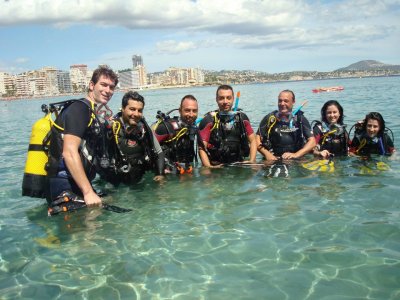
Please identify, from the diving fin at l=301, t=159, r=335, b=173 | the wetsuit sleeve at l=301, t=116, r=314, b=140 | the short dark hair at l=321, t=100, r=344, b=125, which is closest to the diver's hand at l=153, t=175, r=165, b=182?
the diving fin at l=301, t=159, r=335, b=173

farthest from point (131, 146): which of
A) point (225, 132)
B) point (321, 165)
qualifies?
point (321, 165)

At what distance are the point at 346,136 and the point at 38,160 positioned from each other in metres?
6.80

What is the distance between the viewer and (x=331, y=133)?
8.66 meters

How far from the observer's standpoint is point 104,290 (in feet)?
11.4

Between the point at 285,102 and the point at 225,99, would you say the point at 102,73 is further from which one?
the point at 285,102

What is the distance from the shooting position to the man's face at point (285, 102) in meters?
8.05

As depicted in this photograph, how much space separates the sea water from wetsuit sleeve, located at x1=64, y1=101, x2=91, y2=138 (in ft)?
4.28

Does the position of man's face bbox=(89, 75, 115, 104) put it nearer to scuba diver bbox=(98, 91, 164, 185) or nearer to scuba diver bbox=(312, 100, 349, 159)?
scuba diver bbox=(98, 91, 164, 185)

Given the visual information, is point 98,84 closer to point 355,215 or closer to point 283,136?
point 355,215

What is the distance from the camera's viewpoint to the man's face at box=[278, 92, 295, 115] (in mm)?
8055

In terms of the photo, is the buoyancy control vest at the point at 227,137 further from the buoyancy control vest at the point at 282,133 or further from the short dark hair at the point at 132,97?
the short dark hair at the point at 132,97

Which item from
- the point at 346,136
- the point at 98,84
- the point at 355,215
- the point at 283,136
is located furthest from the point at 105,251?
the point at 346,136

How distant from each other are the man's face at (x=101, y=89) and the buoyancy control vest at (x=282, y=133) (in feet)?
14.2

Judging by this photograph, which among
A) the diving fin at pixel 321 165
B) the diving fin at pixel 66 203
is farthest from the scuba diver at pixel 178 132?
the diving fin at pixel 66 203
